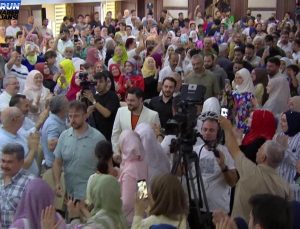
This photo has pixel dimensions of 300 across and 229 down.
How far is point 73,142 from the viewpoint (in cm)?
491

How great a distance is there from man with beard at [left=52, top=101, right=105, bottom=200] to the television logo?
7941 millimetres

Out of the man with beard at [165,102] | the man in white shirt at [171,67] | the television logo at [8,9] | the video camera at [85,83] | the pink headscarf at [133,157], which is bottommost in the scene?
the pink headscarf at [133,157]

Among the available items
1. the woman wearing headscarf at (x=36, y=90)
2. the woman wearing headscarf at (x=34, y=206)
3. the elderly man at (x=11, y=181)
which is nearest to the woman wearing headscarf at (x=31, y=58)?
the woman wearing headscarf at (x=36, y=90)

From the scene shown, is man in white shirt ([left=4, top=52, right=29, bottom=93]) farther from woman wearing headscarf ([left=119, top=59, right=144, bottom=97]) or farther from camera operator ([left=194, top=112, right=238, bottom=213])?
camera operator ([left=194, top=112, right=238, bottom=213])

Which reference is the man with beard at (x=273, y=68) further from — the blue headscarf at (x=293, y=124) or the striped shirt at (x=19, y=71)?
the striped shirt at (x=19, y=71)

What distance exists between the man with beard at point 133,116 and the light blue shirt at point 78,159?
0.78 m

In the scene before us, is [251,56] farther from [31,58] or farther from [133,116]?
[133,116]

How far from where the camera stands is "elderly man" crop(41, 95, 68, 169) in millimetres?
5242

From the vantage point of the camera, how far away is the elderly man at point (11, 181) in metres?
3.85

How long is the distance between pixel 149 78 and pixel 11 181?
4.76 m

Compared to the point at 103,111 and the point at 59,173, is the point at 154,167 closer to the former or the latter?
the point at 59,173

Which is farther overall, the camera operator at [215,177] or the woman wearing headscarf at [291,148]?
the woman wearing headscarf at [291,148]

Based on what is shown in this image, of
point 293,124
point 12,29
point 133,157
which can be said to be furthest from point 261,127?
point 12,29

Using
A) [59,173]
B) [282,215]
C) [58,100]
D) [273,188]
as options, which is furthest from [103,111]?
[282,215]
